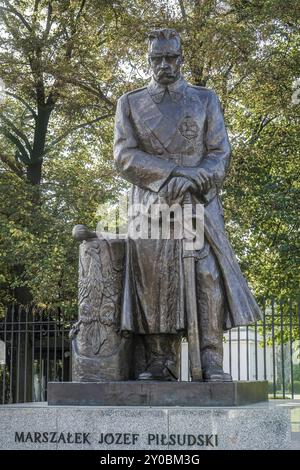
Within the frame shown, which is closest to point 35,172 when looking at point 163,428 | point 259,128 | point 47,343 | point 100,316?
point 259,128

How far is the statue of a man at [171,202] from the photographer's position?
18.2 ft

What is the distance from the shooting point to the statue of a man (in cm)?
555

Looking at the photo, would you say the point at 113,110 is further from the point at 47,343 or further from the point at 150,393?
the point at 150,393

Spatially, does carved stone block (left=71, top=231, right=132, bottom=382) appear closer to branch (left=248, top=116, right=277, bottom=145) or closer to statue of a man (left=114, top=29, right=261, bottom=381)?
statue of a man (left=114, top=29, right=261, bottom=381)

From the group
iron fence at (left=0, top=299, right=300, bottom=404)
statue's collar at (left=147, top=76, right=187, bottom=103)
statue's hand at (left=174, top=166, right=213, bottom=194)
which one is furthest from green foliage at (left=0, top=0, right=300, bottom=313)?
statue's hand at (left=174, top=166, right=213, bottom=194)

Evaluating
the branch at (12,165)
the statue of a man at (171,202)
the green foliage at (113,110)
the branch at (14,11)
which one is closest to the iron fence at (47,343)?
the green foliage at (113,110)

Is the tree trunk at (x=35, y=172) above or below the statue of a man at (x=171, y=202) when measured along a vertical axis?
above

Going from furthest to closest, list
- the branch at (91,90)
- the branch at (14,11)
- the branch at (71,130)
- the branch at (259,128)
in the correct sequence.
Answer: the branch at (14,11) → the branch at (71,130) → the branch at (91,90) → the branch at (259,128)

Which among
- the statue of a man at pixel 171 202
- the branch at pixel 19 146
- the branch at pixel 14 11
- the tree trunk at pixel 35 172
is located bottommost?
the statue of a man at pixel 171 202

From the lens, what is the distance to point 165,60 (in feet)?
19.6

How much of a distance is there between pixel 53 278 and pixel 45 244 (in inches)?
39.6

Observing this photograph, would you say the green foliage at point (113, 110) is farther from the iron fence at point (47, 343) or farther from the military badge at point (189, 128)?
the military badge at point (189, 128)

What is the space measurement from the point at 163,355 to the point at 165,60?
2.24 meters
